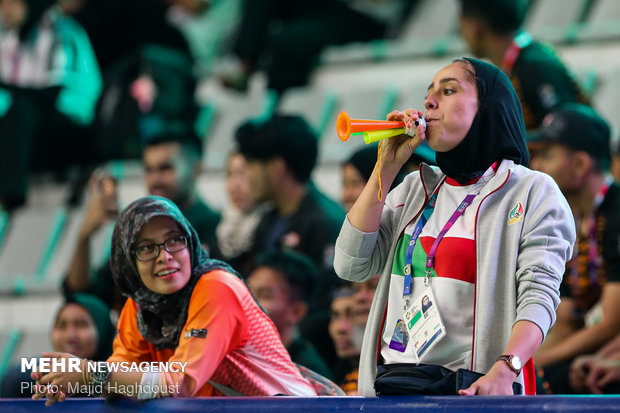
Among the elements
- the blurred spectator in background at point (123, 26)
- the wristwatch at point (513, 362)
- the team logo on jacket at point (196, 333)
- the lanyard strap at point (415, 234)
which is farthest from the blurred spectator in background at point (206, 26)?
the wristwatch at point (513, 362)

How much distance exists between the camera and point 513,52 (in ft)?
15.6

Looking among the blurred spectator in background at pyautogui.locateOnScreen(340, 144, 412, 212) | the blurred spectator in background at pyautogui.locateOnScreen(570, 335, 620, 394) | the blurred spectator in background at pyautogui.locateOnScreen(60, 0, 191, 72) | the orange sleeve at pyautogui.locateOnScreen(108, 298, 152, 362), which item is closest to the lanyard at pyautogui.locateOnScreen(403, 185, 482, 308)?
the orange sleeve at pyautogui.locateOnScreen(108, 298, 152, 362)

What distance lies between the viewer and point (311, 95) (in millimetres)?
6465

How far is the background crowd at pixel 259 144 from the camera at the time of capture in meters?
4.27

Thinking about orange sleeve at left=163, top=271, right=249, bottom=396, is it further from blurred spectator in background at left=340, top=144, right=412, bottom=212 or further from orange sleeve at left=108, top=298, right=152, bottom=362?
blurred spectator in background at left=340, top=144, right=412, bottom=212

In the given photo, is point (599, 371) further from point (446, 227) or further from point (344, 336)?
point (446, 227)

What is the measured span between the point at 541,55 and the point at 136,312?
2.21m

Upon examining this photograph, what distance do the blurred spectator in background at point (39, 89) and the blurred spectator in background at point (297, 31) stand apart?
92cm

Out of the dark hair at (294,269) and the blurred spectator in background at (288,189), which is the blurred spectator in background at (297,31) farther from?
the dark hair at (294,269)

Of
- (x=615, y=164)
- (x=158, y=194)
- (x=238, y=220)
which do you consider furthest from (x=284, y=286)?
(x=615, y=164)

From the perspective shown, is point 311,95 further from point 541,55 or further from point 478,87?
point 478,87

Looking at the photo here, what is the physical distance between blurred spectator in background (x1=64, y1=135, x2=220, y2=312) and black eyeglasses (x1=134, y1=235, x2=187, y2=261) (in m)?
1.94

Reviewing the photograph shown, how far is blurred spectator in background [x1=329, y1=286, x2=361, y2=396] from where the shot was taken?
13.7ft

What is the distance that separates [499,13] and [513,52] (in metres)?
0.24
